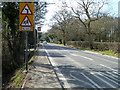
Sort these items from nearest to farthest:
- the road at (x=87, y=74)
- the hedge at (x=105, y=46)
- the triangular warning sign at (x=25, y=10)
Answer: the road at (x=87, y=74)
the triangular warning sign at (x=25, y=10)
the hedge at (x=105, y=46)

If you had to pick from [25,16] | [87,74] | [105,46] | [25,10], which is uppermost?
[25,10]

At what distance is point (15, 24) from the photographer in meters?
11.7

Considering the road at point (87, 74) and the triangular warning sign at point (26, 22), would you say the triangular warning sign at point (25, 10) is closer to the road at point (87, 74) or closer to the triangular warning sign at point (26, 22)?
the triangular warning sign at point (26, 22)

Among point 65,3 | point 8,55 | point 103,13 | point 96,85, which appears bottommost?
point 96,85

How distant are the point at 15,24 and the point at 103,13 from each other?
20616 millimetres

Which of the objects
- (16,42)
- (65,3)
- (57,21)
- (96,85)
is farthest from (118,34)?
(96,85)

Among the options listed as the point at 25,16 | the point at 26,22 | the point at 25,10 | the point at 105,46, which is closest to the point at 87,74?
the point at 26,22

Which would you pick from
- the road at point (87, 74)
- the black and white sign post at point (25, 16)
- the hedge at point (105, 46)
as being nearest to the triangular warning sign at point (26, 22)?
the black and white sign post at point (25, 16)

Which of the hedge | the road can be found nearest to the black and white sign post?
the road

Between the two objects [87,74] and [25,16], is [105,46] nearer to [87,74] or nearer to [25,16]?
[87,74]

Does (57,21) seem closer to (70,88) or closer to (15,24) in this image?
(15,24)

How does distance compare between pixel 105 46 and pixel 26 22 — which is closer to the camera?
pixel 26 22

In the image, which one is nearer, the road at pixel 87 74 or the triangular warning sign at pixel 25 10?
the road at pixel 87 74

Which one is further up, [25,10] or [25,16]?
[25,10]
